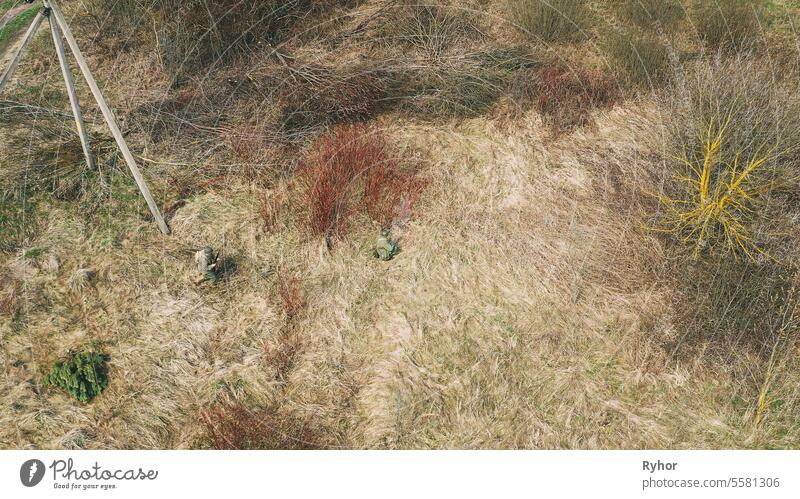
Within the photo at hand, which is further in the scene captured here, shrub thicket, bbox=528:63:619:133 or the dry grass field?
shrub thicket, bbox=528:63:619:133

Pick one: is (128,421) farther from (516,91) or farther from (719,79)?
(719,79)

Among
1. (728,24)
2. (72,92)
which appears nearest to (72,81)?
(72,92)

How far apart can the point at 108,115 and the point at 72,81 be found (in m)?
0.61

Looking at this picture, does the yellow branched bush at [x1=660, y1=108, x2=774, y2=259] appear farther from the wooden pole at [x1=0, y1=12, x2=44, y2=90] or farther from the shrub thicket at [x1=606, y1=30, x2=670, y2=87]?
the wooden pole at [x1=0, y1=12, x2=44, y2=90]

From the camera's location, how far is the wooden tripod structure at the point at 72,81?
3.66m

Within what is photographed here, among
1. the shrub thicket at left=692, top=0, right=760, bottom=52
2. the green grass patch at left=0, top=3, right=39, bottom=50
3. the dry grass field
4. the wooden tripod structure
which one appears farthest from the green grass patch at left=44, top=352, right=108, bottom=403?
the shrub thicket at left=692, top=0, right=760, bottom=52

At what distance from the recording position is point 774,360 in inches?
156

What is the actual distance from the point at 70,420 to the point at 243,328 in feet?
4.23

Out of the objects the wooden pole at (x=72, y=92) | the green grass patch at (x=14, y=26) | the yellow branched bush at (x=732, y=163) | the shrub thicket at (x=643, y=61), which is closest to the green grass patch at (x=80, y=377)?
the wooden pole at (x=72, y=92)

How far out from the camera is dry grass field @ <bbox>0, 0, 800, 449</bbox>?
12.4ft

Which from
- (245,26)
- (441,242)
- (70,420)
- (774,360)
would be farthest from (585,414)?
(245,26)

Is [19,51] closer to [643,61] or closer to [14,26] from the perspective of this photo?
[14,26]

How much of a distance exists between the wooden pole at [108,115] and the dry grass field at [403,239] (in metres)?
0.29

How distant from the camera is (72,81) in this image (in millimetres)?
4305
